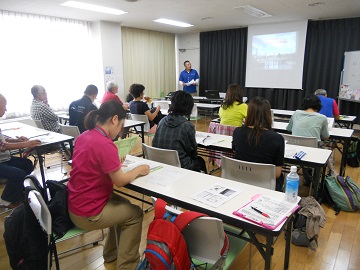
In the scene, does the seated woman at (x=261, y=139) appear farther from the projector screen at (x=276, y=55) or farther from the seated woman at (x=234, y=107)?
the projector screen at (x=276, y=55)

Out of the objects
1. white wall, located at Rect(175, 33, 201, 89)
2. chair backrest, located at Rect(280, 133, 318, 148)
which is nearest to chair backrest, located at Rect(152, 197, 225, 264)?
chair backrest, located at Rect(280, 133, 318, 148)

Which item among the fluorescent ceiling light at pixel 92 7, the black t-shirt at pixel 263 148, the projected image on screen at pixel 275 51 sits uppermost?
the fluorescent ceiling light at pixel 92 7

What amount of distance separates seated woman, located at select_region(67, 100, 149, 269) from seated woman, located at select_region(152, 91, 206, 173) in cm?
66

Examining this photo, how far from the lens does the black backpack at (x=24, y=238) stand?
56.7 inches

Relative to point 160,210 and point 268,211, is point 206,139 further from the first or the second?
point 160,210

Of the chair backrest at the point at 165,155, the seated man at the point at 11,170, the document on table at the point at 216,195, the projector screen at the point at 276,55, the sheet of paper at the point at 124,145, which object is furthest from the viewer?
the projector screen at the point at 276,55

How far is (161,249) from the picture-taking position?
1.12m

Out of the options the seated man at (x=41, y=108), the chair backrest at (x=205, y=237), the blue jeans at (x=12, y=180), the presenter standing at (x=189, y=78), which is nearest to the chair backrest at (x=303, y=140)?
the chair backrest at (x=205, y=237)

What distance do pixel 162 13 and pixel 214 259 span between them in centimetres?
546

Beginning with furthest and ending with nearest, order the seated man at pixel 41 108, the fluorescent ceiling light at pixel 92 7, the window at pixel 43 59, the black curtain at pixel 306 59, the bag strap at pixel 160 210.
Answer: the black curtain at pixel 306 59 < the window at pixel 43 59 < the fluorescent ceiling light at pixel 92 7 < the seated man at pixel 41 108 < the bag strap at pixel 160 210

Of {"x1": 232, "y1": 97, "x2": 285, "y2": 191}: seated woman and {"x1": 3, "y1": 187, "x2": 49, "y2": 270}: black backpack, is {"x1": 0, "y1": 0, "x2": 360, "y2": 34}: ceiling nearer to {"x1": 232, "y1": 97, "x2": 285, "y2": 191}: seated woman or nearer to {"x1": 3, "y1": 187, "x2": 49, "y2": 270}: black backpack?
{"x1": 232, "y1": 97, "x2": 285, "y2": 191}: seated woman

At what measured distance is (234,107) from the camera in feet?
11.6

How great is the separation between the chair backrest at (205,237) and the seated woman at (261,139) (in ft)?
3.27

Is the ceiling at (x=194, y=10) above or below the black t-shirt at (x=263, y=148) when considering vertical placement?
above
